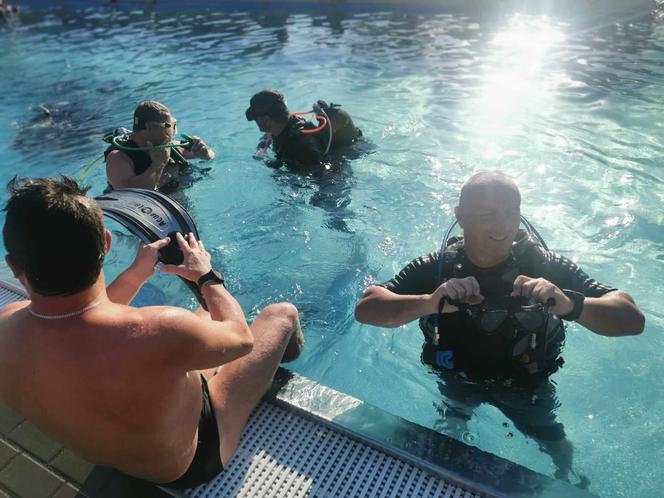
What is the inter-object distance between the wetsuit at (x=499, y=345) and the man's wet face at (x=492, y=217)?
150 millimetres

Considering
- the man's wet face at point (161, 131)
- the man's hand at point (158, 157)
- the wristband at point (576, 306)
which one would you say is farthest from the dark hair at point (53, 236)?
the man's hand at point (158, 157)

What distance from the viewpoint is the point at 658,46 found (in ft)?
38.3

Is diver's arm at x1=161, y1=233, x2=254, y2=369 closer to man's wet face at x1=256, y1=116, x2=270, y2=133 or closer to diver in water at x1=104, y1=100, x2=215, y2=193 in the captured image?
diver in water at x1=104, y1=100, x2=215, y2=193

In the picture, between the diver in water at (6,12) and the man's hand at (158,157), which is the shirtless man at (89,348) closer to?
the man's hand at (158,157)

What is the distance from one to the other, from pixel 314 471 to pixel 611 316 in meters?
1.73

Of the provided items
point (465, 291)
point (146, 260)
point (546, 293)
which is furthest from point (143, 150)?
point (546, 293)

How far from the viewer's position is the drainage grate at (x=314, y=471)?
2.47 meters

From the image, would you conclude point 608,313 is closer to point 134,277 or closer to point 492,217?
point 492,217

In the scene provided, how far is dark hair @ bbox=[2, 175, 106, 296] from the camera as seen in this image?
1.78 m

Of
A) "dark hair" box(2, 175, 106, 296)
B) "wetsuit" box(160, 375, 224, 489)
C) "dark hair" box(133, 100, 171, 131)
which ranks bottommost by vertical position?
"wetsuit" box(160, 375, 224, 489)

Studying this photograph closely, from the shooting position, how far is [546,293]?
232cm

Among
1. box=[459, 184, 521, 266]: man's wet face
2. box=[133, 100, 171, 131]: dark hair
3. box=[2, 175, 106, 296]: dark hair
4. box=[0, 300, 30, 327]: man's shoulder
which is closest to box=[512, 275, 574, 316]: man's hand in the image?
box=[459, 184, 521, 266]: man's wet face

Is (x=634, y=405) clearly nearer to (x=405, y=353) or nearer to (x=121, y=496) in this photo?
(x=405, y=353)

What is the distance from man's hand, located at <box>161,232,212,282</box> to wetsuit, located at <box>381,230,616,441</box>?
3.56ft
